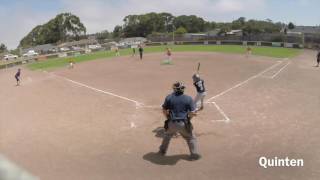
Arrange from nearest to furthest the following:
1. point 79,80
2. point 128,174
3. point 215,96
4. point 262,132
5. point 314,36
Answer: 1. point 128,174
2. point 262,132
3. point 215,96
4. point 79,80
5. point 314,36

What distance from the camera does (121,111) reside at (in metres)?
18.6

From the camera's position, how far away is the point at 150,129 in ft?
49.4

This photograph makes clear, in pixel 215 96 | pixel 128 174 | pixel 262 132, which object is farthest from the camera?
pixel 215 96

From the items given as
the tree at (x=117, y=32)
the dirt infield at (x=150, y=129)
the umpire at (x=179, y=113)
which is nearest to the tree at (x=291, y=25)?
the tree at (x=117, y=32)

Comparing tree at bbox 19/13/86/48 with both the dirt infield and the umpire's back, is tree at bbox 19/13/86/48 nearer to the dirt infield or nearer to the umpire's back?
the dirt infield

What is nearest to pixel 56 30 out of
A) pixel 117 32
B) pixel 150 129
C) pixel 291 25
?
pixel 117 32

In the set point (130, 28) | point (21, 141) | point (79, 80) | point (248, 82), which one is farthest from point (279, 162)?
point (130, 28)

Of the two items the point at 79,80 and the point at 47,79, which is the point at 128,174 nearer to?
the point at 79,80

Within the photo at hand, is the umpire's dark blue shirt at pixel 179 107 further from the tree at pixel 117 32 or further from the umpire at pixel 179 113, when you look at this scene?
the tree at pixel 117 32

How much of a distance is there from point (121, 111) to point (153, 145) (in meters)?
5.90

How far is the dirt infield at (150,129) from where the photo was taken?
10.8m

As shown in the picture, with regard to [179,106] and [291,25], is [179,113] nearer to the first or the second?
[179,106]

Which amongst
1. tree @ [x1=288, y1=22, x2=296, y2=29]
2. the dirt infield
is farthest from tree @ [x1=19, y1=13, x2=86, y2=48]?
the dirt infield

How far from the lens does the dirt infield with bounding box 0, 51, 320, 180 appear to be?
1077 centimetres
